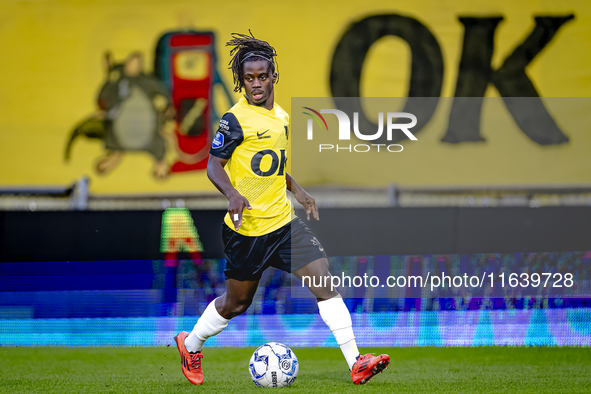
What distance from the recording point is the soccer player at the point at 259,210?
11.5ft

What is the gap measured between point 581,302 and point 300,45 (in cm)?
454

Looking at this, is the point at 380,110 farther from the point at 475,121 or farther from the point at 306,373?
the point at 306,373

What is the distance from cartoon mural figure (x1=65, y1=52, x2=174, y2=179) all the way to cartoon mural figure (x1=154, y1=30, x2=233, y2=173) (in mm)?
183

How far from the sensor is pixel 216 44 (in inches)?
317

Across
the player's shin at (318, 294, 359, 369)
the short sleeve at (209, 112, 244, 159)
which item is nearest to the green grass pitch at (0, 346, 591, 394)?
the player's shin at (318, 294, 359, 369)

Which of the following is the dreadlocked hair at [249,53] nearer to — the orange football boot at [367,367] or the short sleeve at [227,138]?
the short sleeve at [227,138]

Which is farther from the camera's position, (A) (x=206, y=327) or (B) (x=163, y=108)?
(B) (x=163, y=108)

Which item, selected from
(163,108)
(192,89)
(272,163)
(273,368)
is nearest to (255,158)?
(272,163)

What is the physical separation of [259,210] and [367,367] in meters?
1.02

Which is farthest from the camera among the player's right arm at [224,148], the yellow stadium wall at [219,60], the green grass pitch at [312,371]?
the yellow stadium wall at [219,60]

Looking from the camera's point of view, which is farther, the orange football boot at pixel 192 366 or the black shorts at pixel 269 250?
the orange football boot at pixel 192 366

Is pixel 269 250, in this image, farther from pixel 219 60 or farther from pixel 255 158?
pixel 219 60

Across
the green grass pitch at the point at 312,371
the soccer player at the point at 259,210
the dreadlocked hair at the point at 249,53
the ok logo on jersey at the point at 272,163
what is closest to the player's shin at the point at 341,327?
the soccer player at the point at 259,210

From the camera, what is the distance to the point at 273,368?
352 centimetres
